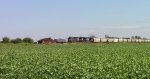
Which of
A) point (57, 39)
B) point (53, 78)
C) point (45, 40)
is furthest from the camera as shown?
point (57, 39)

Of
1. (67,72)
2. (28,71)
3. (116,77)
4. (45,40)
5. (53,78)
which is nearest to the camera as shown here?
(116,77)

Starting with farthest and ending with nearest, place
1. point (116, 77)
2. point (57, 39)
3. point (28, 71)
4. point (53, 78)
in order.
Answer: point (57, 39) < point (28, 71) < point (53, 78) < point (116, 77)

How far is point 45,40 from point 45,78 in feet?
236

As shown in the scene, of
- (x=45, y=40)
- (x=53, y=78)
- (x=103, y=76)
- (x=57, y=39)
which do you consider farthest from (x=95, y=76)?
(x=57, y=39)

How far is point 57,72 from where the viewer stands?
20.0m

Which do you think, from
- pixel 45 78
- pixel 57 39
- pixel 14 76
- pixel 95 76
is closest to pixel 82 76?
pixel 95 76

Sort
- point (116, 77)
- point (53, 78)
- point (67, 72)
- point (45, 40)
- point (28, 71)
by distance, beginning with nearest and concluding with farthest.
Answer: point (116, 77) < point (53, 78) < point (67, 72) < point (28, 71) < point (45, 40)

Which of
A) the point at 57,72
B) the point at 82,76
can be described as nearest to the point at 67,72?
the point at 57,72

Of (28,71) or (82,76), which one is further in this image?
(28,71)

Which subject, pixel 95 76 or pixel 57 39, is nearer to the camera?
pixel 95 76

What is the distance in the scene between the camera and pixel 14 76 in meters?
20.5

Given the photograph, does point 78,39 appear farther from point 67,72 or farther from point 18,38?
point 67,72

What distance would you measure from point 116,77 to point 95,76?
38.1 inches

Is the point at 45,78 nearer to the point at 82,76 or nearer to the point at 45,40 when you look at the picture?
the point at 82,76
